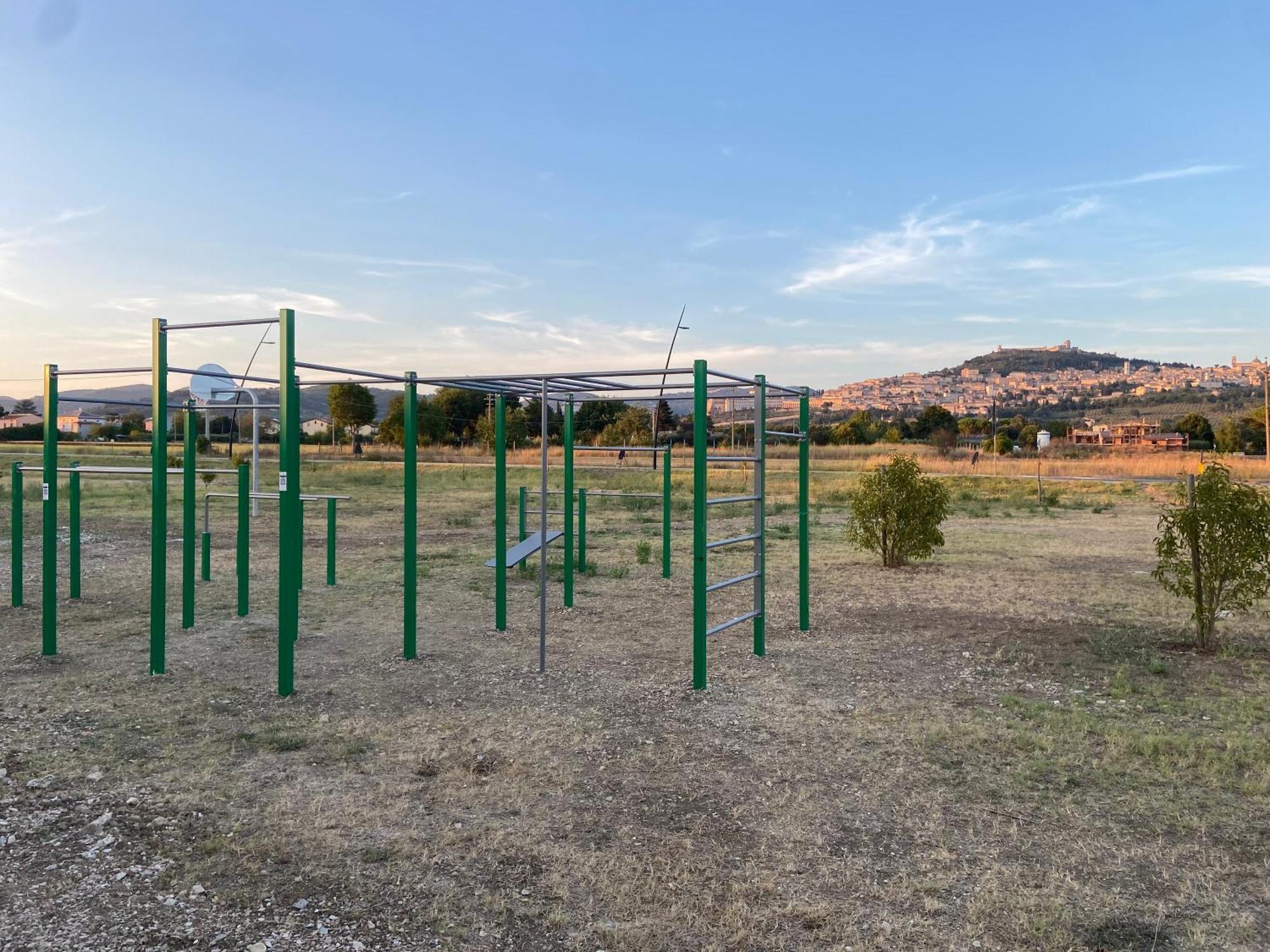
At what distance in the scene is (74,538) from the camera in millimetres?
8773

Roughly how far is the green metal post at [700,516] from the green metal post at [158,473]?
3.59 meters

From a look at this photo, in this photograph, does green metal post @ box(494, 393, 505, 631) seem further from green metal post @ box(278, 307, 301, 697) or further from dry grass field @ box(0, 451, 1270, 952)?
green metal post @ box(278, 307, 301, 697)

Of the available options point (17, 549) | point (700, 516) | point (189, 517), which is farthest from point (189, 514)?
point (700, 516)

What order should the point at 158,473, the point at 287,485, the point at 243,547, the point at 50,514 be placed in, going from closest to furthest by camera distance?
the point at 287,485
the point at 158,473
the point at 50,514
the point at 243,547

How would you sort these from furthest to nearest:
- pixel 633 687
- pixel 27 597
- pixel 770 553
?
pixel 770 553 → pixel 27 597 → pixel 633 687

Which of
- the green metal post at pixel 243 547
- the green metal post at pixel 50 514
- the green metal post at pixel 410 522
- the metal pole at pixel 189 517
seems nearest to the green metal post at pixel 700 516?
the green metal post at pixel 410 522

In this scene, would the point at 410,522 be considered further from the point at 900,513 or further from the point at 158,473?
the point at 900,513

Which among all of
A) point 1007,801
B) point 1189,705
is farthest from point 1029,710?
point 1007,801

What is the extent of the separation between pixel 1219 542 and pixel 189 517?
8158 millimetres

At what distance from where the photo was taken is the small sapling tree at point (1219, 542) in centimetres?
682

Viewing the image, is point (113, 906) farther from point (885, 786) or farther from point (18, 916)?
point (885, 786)

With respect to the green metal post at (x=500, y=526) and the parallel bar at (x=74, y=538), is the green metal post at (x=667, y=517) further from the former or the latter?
the parallel bar at (x=74, y=538)

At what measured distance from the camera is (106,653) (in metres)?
6.84

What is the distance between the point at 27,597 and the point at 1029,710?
9.32m
